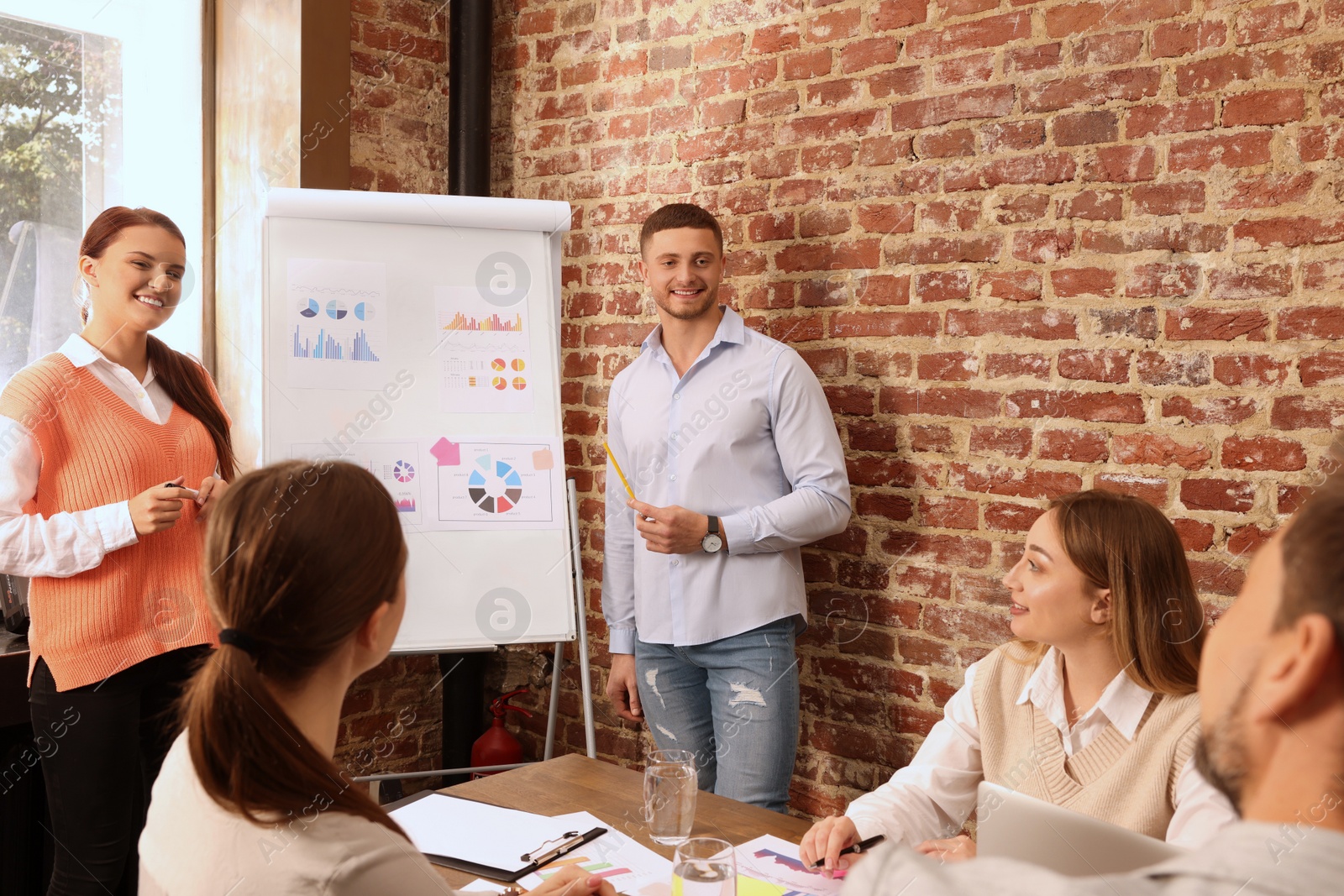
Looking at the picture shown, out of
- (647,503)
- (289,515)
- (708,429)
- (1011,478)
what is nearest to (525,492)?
(647,503)

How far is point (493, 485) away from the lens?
2.66m

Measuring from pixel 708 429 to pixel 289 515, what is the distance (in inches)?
60.9

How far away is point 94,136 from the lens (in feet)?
9.82

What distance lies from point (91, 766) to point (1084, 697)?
1.94 m

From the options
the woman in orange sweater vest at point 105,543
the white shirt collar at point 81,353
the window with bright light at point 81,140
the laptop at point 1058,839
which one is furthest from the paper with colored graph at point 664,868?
the window with bright light at point 81,140

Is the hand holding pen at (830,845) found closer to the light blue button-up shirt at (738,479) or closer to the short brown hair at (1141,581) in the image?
the short brown hair at (1141,581)

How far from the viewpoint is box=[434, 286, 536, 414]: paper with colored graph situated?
2684 millimetres

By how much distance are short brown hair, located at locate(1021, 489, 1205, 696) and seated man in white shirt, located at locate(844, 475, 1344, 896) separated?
1.01m

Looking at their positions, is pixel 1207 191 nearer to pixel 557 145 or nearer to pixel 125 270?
pixel 557 145

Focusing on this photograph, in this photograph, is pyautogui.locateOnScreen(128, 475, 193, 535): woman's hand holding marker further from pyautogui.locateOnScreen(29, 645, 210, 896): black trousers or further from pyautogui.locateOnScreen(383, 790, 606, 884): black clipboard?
pyautogui.locateOnScreen(383, 790, 606, 884): black clipboard

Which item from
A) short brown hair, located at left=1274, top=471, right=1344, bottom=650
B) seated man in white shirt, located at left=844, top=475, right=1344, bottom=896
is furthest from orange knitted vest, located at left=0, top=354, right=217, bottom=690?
short brown hair, located at left=1274, top=471, right=1344, bottom=650

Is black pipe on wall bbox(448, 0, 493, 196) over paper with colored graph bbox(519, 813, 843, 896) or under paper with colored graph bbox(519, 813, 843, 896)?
over

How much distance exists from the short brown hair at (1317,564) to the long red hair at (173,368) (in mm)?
2328

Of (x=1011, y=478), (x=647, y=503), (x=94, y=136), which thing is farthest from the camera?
(x=94, y=136)
